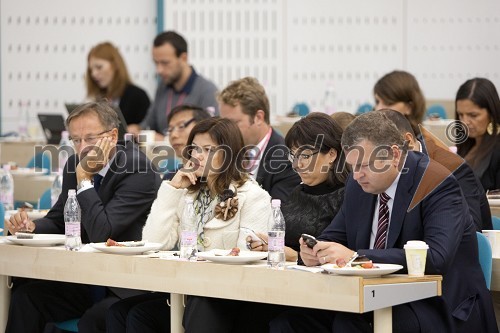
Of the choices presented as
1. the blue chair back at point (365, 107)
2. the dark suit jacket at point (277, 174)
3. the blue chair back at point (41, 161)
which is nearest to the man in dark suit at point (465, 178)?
the dark suit jacket at point (277, 174)

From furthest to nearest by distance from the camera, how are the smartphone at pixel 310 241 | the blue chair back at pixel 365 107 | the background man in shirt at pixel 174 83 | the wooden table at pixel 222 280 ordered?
the blue chair back at pixel 365 107, the background man in shirt at pixel 174 83, the smartphone at pixel 310 241, the wooden table at pixel 222 280

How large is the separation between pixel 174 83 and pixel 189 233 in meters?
4.69

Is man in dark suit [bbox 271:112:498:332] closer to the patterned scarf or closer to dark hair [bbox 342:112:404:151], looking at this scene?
dark hair [bbox 342:112:404:151]

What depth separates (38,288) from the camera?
5020 mm

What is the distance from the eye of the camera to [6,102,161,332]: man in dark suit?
Result: 4.96 metres

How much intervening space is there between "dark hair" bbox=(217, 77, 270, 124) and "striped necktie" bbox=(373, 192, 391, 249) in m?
2.10

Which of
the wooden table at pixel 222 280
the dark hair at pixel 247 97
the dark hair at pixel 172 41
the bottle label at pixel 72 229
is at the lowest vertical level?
the wooden table at pixel 222 280

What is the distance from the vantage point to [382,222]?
161 inches

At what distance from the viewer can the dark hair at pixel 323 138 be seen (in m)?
4.59

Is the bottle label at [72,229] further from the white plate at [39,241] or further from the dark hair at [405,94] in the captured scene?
the dark hair at [405,94]

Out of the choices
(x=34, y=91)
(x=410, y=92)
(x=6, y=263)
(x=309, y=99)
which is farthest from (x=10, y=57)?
(x=6, y=263)

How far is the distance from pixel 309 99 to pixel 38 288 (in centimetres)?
720

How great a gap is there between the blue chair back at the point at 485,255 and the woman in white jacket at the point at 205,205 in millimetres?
1072

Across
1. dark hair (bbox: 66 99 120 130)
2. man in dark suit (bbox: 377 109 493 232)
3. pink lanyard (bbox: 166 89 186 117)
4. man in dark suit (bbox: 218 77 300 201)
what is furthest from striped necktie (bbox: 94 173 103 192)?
pink lanyard (bbox: 166 89 186 117)
